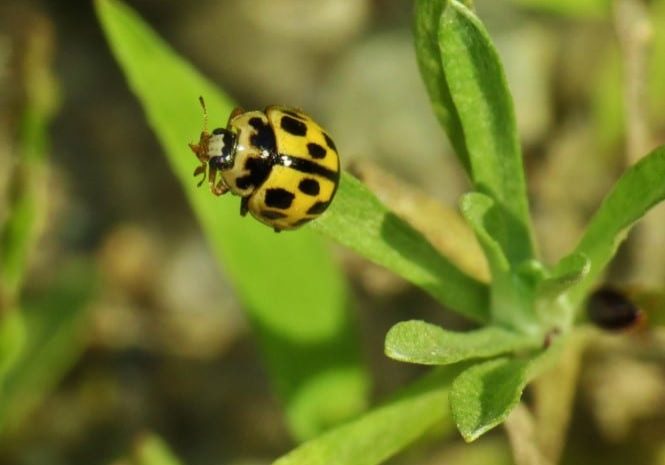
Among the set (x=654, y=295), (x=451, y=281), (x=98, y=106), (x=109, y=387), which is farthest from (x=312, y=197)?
(x=98, y=106)

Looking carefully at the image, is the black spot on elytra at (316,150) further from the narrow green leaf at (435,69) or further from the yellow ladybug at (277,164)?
the narrow green leaf at (435,69)

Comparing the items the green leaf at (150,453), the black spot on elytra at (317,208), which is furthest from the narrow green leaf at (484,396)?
the green leaf at (150,453)

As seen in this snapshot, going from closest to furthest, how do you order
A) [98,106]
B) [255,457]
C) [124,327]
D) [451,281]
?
[451,281] → [255,457] → [124,327] → [98,106]

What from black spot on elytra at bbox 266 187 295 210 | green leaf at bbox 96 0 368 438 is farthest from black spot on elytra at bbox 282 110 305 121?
green leaf at bbox 96 0 368 438

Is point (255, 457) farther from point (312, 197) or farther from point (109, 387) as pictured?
point (312, 197)

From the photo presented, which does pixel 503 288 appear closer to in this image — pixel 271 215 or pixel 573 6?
pixel 271 215

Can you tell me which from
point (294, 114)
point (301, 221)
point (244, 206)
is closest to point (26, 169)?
point (244, 206)
